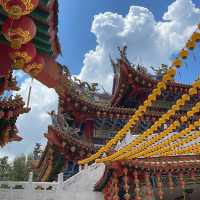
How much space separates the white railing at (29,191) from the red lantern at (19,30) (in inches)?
293

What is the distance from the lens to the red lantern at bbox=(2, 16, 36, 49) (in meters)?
3.47

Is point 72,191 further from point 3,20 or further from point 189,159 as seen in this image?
point 3,20

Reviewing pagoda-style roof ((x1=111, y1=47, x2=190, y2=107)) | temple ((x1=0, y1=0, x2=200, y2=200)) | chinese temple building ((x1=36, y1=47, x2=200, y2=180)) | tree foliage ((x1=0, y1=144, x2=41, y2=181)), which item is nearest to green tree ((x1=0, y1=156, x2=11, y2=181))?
tree foliage ((x1=0, y1=144, x2=41, y2=181))

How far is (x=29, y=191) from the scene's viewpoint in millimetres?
10164

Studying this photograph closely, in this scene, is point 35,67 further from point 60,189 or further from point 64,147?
point 64,147

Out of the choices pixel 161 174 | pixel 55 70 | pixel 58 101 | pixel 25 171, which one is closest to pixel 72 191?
pixel 161 174

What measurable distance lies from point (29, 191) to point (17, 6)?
26.0 ft

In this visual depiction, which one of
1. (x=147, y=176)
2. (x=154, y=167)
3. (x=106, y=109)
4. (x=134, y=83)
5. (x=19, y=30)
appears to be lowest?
(x=147, y=176)

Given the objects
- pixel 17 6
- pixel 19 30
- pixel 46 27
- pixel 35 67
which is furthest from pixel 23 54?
pixel 17 6

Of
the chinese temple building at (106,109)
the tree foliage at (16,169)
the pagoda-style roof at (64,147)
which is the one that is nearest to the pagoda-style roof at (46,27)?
the pagoda-style roof at (64,147)

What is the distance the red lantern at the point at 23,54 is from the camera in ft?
12.1

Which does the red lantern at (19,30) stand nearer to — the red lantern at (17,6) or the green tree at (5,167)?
the red lantern at (17,6)

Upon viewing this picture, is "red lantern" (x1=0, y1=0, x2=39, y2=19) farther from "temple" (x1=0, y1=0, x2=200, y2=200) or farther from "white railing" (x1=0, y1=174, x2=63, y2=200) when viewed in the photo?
"white railing" (x1=0, y1=174, x2=63, y2=200)

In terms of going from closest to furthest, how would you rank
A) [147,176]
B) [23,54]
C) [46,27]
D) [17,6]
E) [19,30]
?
[17,6] → [19,30] → [23,54] → [46,27] → [147,176]
